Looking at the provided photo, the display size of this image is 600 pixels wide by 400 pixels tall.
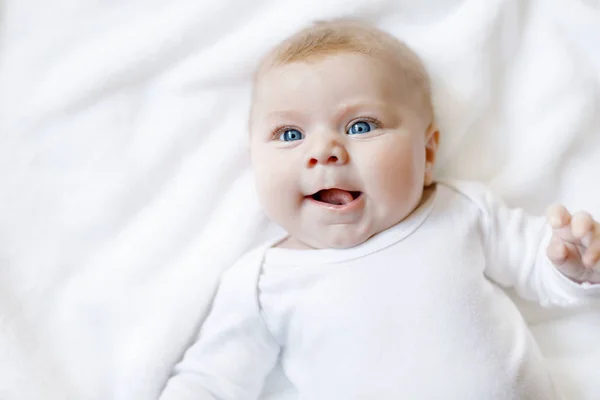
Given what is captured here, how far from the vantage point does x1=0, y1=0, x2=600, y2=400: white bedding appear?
113 cm

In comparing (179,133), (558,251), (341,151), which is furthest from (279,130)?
(558,251)

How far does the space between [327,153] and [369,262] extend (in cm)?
20

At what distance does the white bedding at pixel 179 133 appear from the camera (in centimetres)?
113

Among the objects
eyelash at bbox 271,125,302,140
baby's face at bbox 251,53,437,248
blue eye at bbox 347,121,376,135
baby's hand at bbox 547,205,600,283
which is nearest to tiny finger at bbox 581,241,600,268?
baby's hand at bbox 547,205,600,283

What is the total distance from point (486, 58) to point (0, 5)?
959mm

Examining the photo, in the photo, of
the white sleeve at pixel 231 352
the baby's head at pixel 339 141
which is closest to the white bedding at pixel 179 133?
the white sleeve at pixel 231 352

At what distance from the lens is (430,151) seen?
1.10 m

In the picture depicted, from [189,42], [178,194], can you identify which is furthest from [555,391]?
[189,42]

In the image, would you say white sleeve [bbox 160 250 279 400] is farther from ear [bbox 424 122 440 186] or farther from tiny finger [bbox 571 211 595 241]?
tiny finger [bbox 571 211 595 241]

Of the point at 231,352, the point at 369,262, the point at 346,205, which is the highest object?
the point at 346,205

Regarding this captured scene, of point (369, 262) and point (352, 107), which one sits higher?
point (352, 107)

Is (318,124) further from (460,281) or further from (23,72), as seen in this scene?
(23,72)

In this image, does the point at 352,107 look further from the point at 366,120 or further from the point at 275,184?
the point at 275,184

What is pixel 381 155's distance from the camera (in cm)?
97
